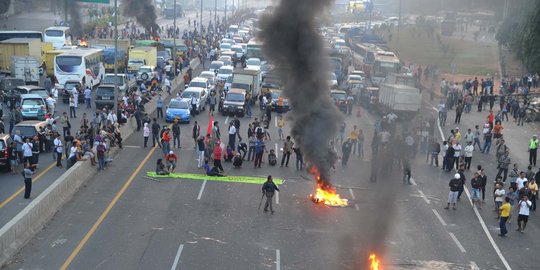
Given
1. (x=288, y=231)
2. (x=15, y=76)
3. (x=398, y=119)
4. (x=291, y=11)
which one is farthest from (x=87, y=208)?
(x=15, y=76)

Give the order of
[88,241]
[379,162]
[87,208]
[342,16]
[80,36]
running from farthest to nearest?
[342,16] < [80,36] < [379,162] < [87,208] < [88,241]

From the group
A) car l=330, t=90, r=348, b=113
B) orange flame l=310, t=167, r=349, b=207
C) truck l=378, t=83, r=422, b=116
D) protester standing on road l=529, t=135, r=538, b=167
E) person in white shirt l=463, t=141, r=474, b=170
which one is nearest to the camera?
orange flame l=310, t=167, r=349, b=207

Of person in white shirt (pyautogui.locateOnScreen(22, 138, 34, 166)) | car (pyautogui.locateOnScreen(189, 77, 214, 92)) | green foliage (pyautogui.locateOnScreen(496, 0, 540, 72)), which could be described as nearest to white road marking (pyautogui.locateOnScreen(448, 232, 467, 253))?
person in white shirt (pyautogui.locateOnScreen(22, 138, 34, 166))

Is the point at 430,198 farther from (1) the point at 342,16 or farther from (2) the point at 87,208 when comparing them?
(1) the point at 342,16

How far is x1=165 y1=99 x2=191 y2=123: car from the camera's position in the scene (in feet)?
129

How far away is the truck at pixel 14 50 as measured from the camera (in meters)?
51.9

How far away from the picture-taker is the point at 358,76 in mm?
55344

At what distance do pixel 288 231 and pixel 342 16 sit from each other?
9555 cm

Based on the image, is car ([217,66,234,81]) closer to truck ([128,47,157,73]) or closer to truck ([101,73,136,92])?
truck ([128,47,157,73])

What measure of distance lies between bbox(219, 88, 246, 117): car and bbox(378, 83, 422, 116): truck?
28.5ft

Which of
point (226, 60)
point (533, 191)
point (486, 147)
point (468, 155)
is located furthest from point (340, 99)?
point (533, 191)

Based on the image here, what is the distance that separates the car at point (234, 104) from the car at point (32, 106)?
10.3m

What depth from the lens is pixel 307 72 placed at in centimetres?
2358

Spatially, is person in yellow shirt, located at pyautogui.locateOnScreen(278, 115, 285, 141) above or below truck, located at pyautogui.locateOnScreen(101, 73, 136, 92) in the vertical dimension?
below
